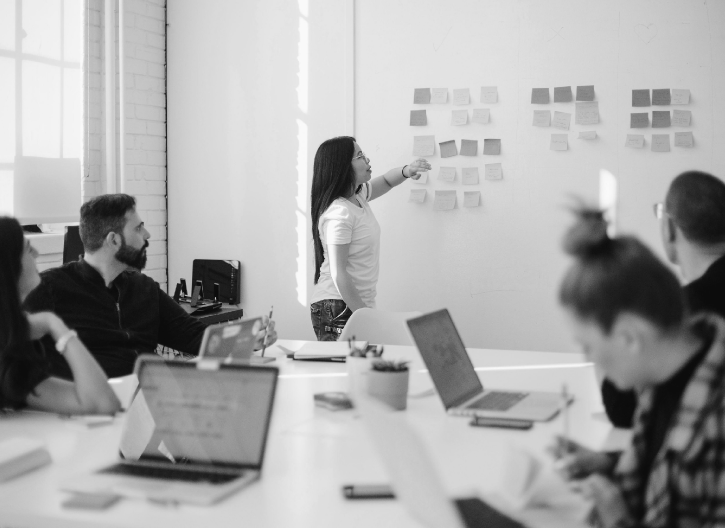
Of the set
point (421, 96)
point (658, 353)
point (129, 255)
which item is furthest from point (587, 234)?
point (421, 96)

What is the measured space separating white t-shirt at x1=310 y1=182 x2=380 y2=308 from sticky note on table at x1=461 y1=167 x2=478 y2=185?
0.71m

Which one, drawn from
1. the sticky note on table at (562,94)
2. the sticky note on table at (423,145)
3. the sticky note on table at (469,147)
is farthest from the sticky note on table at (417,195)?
the sticky note on table at (562,94)

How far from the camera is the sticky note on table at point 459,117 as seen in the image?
4.26 m

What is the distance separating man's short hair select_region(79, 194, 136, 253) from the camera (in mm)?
2867

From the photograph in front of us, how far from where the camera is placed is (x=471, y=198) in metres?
4.28

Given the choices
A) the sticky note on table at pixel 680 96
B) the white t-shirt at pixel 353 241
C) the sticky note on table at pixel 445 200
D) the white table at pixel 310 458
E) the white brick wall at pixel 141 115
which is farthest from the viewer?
the white brick wall at pixel 141 115

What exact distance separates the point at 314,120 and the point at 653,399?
3576 millimetres

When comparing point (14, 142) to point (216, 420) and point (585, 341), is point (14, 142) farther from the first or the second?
point (585, 341)

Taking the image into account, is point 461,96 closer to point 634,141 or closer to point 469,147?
point 469,147

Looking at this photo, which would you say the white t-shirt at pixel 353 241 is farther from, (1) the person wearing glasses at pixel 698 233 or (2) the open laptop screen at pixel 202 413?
(2) the open laptop screen at pixel 202 413

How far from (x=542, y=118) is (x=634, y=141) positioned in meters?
0.47

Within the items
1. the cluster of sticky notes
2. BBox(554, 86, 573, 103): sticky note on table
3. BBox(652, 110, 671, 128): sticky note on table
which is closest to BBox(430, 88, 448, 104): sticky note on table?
BBox(554, 86, 573, 103): sticky note on table

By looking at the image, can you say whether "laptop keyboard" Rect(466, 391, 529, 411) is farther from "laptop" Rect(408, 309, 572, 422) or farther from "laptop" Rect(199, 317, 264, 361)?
"laptop" Rect(199, 317, 264, 361)

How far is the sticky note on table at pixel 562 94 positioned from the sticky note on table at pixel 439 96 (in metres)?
0.57
